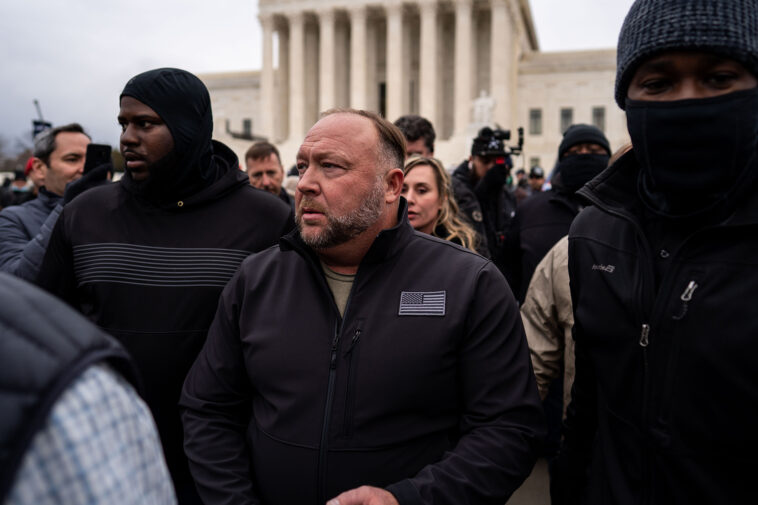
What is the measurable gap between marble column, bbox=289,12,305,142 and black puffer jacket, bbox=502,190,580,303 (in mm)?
36413

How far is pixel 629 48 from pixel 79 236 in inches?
93.7

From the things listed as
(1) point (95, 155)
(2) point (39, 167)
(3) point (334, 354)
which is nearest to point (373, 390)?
(3) point (334, 354)

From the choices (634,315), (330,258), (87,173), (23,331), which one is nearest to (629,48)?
(634,315)

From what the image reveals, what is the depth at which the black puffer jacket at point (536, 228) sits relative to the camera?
167 inches

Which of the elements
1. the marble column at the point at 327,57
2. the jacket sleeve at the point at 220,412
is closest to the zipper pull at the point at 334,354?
the jacket sleeve at the point at 220,412

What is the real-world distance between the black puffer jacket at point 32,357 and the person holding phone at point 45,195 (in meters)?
2.48

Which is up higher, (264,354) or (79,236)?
(79,236)

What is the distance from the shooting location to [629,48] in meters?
1.65

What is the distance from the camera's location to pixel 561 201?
13.9ft

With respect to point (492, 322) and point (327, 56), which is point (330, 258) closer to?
point (492, 322)

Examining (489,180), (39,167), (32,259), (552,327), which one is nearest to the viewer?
(552,327)

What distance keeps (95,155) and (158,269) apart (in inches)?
58.7

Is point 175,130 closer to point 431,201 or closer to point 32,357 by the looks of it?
point 431,201

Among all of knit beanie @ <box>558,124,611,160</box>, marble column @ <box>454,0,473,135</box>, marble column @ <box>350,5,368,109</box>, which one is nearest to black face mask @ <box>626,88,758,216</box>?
knit beanie @ <box>558,124,611,160</box>
